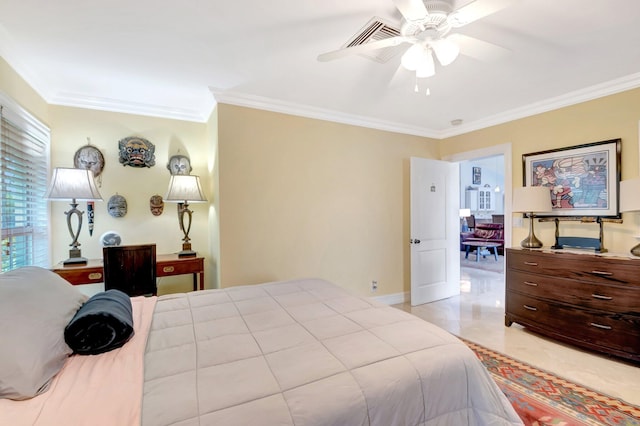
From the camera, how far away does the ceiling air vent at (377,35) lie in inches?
71.5

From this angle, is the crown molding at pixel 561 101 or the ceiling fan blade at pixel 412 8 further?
the crown molding at pixel 561 101

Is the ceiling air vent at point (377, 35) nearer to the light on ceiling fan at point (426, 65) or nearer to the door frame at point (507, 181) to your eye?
the light on ceiling fan at point (426, 65)

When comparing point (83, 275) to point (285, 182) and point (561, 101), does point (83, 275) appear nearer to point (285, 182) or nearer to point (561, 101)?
point (285, 182)

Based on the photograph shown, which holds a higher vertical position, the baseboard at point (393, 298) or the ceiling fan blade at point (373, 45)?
the ceiling fan blade at point (373, 45)

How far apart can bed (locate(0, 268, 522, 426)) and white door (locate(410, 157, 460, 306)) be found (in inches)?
94.5

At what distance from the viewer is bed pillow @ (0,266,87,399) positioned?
902mm

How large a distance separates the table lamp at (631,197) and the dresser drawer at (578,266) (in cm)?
20

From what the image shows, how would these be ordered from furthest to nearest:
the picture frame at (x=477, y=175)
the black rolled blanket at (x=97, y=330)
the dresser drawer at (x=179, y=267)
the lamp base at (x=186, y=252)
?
the picture frame at (x=477, y=175), the lamp base at (x=186, y=252), the dresser drawer at (x=179, y=267), the black rolled blanket at (x=97, y=330)

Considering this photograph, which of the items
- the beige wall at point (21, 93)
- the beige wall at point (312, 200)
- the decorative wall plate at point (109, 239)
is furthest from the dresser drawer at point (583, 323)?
the beige wall at point (21, 93)

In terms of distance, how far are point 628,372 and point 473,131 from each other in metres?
2.85

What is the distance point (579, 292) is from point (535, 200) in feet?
2.99

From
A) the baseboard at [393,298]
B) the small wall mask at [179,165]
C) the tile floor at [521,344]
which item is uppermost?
the small wall mask at [179,165]

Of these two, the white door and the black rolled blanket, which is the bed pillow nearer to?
the black rolled blanket

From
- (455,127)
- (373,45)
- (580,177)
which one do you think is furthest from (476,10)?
(455,127)
